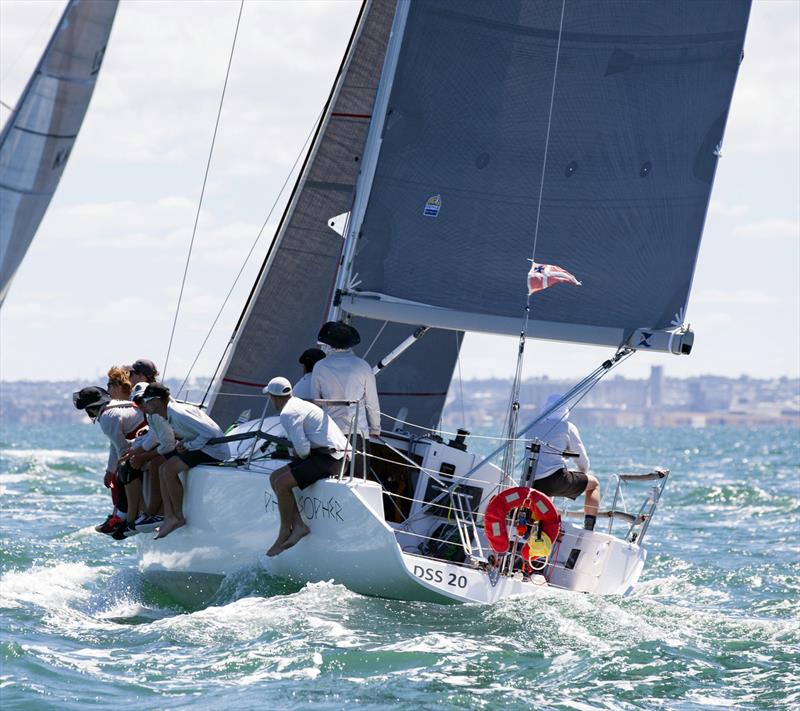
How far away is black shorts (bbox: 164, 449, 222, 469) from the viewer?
8711 millimetres

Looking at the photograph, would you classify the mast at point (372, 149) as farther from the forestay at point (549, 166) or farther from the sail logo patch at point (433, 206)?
the sail logo patch at point (433, 206)

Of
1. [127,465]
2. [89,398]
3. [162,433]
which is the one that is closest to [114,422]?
[89,398]

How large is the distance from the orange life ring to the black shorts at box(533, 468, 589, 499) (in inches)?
35.8

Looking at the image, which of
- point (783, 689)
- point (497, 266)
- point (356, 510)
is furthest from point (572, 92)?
point (783, 689)

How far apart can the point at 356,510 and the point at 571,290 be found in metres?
2.70

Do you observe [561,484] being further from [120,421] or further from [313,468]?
[120,421]

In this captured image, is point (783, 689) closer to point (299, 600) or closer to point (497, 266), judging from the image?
point (299, 600)

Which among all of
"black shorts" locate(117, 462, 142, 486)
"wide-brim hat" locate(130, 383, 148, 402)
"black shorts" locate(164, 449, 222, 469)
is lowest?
"black shorts" locate(117, 462, 142, 486)

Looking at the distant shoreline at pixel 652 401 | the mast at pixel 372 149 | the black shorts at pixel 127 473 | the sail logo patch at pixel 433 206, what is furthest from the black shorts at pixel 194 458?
the distant shoreline at pixel 652 401

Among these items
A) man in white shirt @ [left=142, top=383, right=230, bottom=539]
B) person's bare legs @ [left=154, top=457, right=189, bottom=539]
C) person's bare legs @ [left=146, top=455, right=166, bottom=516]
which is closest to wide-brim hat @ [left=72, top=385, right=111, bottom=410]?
person's bare legs @ [left=146, top=455, right=166, bottom=516]

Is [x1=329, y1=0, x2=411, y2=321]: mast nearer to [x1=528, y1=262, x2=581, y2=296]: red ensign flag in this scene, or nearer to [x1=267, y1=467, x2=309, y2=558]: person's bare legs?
[x1=528, y1=262, x2=581, y2=296]: red ensign flag

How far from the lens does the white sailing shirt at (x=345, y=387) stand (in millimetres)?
8398

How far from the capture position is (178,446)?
8.86 m

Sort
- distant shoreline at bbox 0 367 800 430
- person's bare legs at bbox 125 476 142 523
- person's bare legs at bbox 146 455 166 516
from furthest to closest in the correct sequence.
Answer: distant shoreline at bbox 0 367 800 430 → person's bare legs at bbox 125 476 142 523 → person's bare legs at bbox 146 455 166 516
